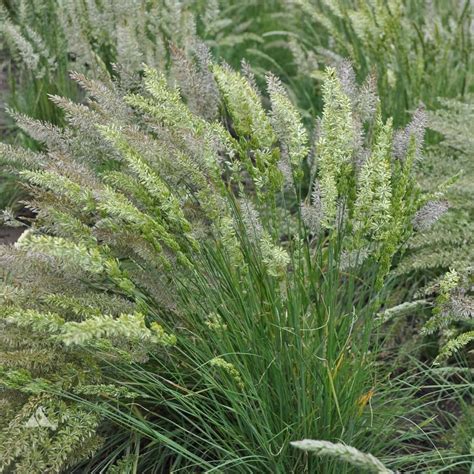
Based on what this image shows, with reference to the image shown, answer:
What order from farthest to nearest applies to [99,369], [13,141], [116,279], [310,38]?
[310,38] < [13,141] < [99,369] < [116,279]

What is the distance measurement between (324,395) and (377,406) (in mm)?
242

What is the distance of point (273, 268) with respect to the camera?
206 cm

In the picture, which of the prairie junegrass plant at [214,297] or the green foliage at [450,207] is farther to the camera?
the green foliage at [450,207]

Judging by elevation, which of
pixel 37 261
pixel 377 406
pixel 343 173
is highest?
pixel 343 173

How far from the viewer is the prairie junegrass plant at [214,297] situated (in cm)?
205

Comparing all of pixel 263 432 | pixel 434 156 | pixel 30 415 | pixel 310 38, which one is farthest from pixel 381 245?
pixel 310 38

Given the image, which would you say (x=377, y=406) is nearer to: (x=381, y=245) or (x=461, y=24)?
(x=381, y=245)

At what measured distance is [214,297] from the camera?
2.24 metres

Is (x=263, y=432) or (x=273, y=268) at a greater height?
(x=273, y=268)

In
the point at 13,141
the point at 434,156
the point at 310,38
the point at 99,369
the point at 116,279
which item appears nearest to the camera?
the point at 116,279

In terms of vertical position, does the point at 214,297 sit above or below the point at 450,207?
above

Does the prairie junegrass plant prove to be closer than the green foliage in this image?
Yes

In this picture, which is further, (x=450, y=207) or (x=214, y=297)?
(x=450, y=207)

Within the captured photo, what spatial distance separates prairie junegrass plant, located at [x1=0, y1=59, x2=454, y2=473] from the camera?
2.05 meters
